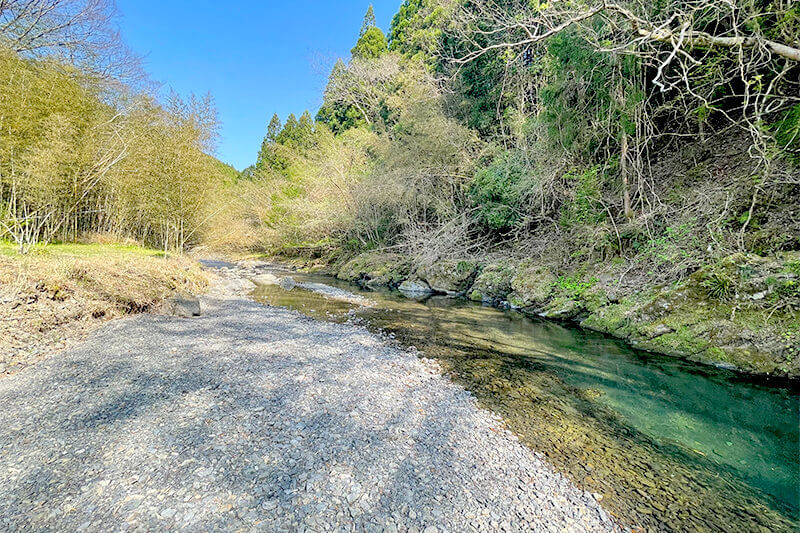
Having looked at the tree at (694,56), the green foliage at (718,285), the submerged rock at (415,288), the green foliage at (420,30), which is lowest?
the submerged rock at (415,288)

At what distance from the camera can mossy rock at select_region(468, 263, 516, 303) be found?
33.4ft

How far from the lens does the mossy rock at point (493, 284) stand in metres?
10.2

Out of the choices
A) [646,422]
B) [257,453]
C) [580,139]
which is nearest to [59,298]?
[257,453]

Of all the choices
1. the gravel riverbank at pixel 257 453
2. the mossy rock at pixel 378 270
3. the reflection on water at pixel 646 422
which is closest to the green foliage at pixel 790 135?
the reflection on water at pixel 646 422

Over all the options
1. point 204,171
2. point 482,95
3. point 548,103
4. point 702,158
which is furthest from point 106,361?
point 482,95

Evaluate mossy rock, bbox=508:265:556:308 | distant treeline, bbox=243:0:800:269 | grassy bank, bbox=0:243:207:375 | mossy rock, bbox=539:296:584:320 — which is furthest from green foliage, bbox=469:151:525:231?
grassy bank, bbox=0:243:207:375

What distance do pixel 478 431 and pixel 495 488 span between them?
2.44 feet

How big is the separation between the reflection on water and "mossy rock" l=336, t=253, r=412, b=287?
8.13 meters

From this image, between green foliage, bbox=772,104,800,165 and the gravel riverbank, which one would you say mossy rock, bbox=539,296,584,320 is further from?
the gravel riverbank

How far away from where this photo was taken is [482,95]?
14.6m

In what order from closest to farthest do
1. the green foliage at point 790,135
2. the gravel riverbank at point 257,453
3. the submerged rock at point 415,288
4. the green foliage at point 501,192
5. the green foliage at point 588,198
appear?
the gravel riverbank at point 257,453 → the green foliage at point 790,135 → the green foliage at point 588,198 → the green foliage at point 501,192 → the submerged rock at point 415,288

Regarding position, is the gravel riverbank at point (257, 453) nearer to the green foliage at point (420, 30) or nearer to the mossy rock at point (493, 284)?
the mossy rock at point (493, 284)

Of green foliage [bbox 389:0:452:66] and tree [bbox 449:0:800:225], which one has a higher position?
green foliage [bbox 389:0:452:66]

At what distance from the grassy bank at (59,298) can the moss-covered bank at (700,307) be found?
8.68 meters
